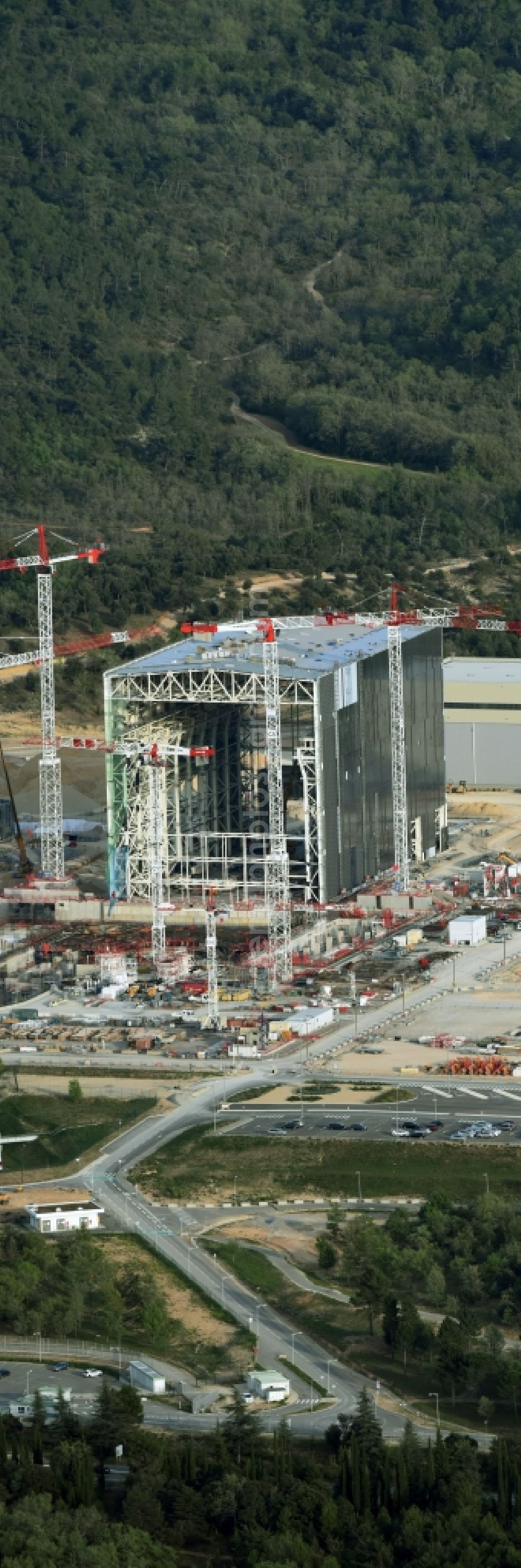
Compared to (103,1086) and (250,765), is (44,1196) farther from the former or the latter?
(250,765)

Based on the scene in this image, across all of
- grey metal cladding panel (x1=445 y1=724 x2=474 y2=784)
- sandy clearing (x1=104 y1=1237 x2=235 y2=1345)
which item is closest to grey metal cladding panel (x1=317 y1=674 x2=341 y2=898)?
grey metal cladding panel (x1=445 y1=724 x2=474 y2=784)

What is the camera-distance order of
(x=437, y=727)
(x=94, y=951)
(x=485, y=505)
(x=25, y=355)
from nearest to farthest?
(x=94, y=951)
(x=437, y=727)
(x=485, y=505)
(x=25, y=355)

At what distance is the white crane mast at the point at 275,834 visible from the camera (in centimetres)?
9050

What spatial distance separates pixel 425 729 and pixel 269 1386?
49.8m

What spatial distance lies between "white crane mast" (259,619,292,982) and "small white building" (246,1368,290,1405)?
30.9 m

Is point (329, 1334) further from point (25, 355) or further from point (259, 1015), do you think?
point (25, 355)

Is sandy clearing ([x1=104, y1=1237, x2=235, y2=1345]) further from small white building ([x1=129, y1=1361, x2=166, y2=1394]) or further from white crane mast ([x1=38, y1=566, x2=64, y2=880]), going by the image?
white crane mast ([x1=38, y1=566, x2=64, y2=880])

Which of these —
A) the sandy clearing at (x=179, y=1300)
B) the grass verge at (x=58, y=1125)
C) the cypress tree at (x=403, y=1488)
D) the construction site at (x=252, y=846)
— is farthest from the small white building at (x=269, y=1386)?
the construction site at (x=252, y=846)

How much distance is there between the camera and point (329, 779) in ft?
317

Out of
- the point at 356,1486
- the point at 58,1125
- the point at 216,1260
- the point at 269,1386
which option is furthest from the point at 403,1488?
the point at 58,1125

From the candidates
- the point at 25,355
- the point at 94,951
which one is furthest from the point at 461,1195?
the point at 25,355

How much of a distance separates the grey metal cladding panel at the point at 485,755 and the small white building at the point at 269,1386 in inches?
2294

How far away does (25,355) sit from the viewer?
189 meters

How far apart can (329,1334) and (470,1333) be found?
276 cm
